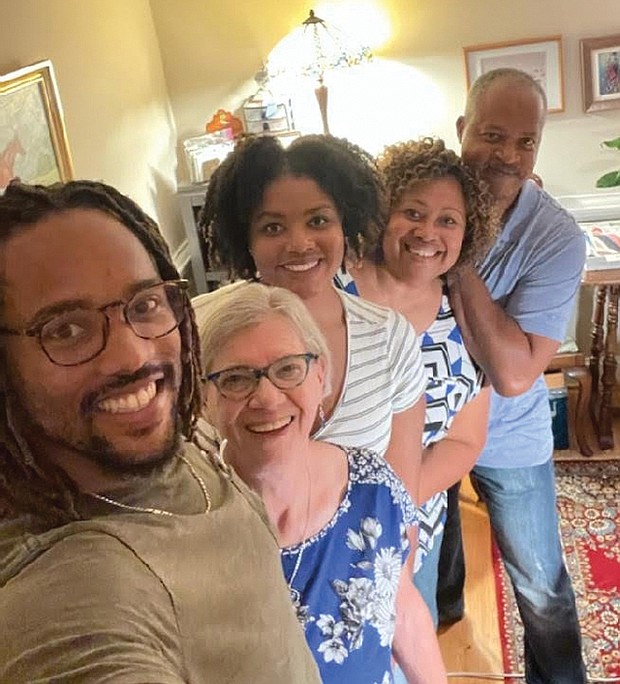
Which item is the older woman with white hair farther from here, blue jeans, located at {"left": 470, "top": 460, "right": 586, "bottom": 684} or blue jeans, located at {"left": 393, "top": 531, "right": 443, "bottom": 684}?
blue jeans, located at {"left": 470, "top": 460, "right": 586, "bottom": 684}

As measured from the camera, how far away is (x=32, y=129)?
2.01 metres

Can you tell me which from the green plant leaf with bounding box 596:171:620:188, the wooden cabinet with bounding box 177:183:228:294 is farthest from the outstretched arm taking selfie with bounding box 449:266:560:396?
the wooden cabinet with bounding box 177:183:228:294

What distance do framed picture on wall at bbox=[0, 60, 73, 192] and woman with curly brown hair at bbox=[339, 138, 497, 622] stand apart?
0.93m

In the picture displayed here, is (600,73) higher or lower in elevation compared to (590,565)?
higher

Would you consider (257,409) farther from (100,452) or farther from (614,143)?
(614,143)

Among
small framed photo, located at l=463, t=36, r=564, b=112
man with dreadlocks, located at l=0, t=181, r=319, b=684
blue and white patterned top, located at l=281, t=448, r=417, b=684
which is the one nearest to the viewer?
man with dreadlocks, located at l=0, t=181, r=319, b=684

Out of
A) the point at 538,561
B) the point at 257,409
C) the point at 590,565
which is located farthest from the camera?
the point at 590,565

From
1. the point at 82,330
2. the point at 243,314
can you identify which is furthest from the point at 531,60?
the point at 82,330

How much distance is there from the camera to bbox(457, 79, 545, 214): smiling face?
1559 millimetres

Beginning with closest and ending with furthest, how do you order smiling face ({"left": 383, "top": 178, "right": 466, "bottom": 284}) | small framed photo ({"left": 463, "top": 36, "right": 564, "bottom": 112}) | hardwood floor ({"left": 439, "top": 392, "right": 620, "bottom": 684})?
smiling face ({"left": 383, "top": 178, "right": 466, "bottom": 284}) < hardwood floor ({"left": 439, "top": 392, "right": 620, "bottom": 684}) < small framed photo ({"left": 463, "top": 36, "right": 564, "bottom": 112})

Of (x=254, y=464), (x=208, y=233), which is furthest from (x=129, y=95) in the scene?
(x=254, y=464)

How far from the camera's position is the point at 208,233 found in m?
1.36

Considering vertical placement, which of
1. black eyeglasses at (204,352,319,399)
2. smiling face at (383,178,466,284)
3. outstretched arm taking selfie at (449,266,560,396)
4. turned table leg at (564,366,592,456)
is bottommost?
turned table leg at (564,366,592,456)

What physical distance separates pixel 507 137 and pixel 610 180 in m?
1.43
